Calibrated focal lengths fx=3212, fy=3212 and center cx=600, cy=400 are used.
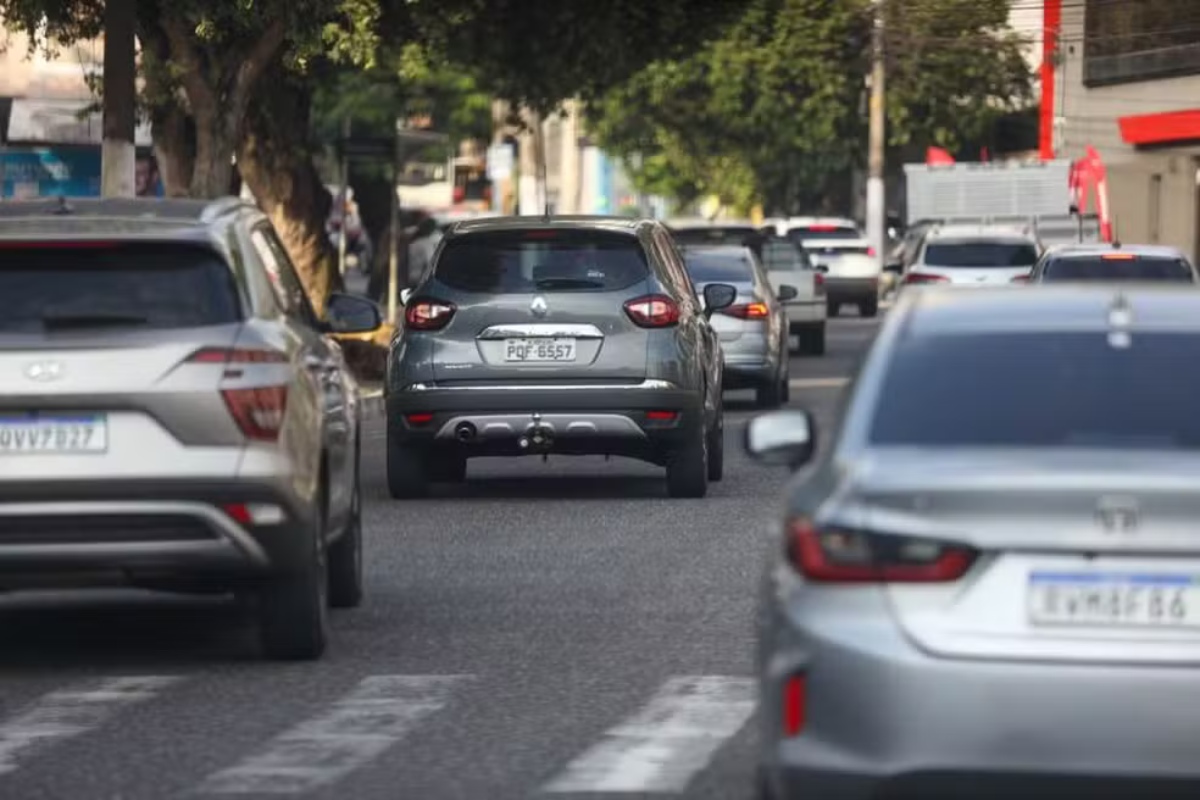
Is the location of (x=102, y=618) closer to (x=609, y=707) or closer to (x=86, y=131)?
(x=609, y=707)

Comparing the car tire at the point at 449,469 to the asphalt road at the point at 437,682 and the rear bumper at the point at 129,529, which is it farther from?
the rear bumper at the point at 129,529

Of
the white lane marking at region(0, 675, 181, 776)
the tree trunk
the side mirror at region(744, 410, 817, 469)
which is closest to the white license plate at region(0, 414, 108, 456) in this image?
the white lane marking at region(0, 675, 181, 776)

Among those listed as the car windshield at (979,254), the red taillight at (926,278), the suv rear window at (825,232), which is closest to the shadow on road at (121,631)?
the red taillight at (926,278)

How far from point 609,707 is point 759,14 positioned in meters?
25.6

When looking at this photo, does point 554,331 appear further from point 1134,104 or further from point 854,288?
point 1134,104

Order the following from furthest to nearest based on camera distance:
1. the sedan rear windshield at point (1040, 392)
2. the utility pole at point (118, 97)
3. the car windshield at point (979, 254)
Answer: the car windshield at point (979, 254) → the utility pole at point (118, 97) → the sedan rear windshield at point (1040, 392)

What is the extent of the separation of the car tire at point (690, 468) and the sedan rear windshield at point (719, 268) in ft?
34.7

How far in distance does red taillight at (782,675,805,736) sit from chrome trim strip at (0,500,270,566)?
4.12 meters

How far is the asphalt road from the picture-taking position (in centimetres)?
898

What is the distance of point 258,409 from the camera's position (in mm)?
10734

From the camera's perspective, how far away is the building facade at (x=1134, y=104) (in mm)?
64188

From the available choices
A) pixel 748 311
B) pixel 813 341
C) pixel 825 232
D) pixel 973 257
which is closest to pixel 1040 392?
pixel 748 311

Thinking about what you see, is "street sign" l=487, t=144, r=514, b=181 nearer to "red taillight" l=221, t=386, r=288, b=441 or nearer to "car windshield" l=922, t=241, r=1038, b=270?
"car windshield" l=922, t=241, r=1038, b=270

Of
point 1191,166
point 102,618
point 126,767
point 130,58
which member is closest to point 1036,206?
point 1191,166
